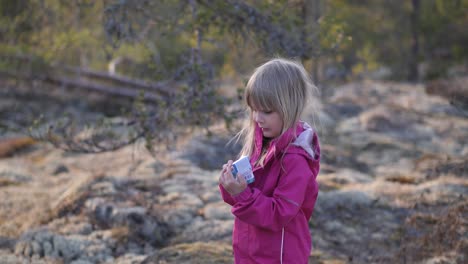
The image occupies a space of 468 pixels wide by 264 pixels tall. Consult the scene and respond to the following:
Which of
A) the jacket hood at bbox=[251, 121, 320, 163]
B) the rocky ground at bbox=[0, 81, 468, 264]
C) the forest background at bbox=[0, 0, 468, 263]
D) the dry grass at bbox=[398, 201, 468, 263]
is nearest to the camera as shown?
the jacket hood at bbox=[251, 121, 320, 163]

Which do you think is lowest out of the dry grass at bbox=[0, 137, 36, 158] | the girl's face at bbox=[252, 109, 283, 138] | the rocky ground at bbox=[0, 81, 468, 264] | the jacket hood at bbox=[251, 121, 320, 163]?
the dry grass at bbox=[0, 137, 36, 158]

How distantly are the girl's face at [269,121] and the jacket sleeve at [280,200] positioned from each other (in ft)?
0.49

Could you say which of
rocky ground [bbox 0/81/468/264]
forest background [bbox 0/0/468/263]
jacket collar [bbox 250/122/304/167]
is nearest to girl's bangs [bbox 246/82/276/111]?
jacket collar [bbox 250/122/304/167]

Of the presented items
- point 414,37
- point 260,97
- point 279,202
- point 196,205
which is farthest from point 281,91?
point 414,37

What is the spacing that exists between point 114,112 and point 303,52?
25.9 ft

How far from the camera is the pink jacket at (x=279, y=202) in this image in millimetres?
2574

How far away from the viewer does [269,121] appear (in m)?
2.67

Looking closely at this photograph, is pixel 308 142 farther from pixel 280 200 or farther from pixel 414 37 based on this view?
pixel 414 37

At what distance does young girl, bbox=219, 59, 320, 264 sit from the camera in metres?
2.58

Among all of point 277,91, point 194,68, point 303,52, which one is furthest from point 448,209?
point 277,91

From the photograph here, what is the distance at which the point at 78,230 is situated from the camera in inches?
213

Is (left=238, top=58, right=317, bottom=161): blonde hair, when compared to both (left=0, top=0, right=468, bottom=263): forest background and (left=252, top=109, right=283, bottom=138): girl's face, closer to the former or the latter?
(left=252, top=109, right=283, bottom=138): girl's face

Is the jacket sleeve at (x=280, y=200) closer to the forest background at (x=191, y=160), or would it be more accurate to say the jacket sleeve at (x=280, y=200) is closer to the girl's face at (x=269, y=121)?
the girl's face at (x=269, y=121)

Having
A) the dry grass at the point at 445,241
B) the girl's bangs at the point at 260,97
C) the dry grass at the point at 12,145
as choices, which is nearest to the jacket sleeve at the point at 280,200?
the girl's bangs at the point at 260,97
